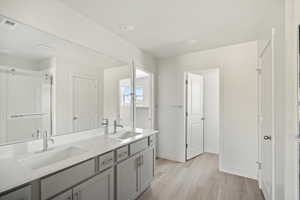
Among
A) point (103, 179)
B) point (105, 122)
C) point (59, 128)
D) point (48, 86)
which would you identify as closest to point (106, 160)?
point (103, 179)

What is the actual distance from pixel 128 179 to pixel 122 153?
35 cm

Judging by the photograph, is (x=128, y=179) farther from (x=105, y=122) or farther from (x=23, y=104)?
(x=23, y=104)

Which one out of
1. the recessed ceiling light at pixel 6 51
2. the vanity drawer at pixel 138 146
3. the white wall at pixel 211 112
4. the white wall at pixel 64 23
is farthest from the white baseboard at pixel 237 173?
the recessed ceiling light at pixel 6 51

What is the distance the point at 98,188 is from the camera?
1.42 meters

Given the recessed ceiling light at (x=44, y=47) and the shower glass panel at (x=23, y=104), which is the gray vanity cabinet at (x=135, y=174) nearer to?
the shower glass panel at (x=23, y=104)

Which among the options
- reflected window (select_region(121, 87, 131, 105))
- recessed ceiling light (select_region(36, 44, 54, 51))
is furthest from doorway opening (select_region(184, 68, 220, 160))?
recessed ceiling light (select_region(36, 44, 54, 51))

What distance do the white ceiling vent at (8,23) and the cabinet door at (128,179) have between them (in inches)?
63.8

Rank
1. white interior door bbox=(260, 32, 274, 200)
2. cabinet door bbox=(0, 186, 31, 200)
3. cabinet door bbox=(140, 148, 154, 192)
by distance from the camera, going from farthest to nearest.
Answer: cabinet door bbox=(140, 148, 154, 192) → white interior door bbox=(260, 32, 274, 200) → cabinet door bbox=(0, 186, 31, 200)

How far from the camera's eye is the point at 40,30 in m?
1.49

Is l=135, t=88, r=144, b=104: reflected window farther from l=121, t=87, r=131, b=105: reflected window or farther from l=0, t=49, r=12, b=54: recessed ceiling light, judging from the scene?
l=0, t=49, r=12, b=54: recessed ceiling light

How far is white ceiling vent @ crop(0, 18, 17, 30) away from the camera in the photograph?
1.26 metres

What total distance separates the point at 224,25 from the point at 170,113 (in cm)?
202

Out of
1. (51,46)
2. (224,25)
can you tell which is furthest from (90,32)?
(224,25)

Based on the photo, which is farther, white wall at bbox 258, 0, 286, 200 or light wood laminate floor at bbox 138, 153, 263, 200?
light wood laminate floor at bbox 138, 153, 263, 200
